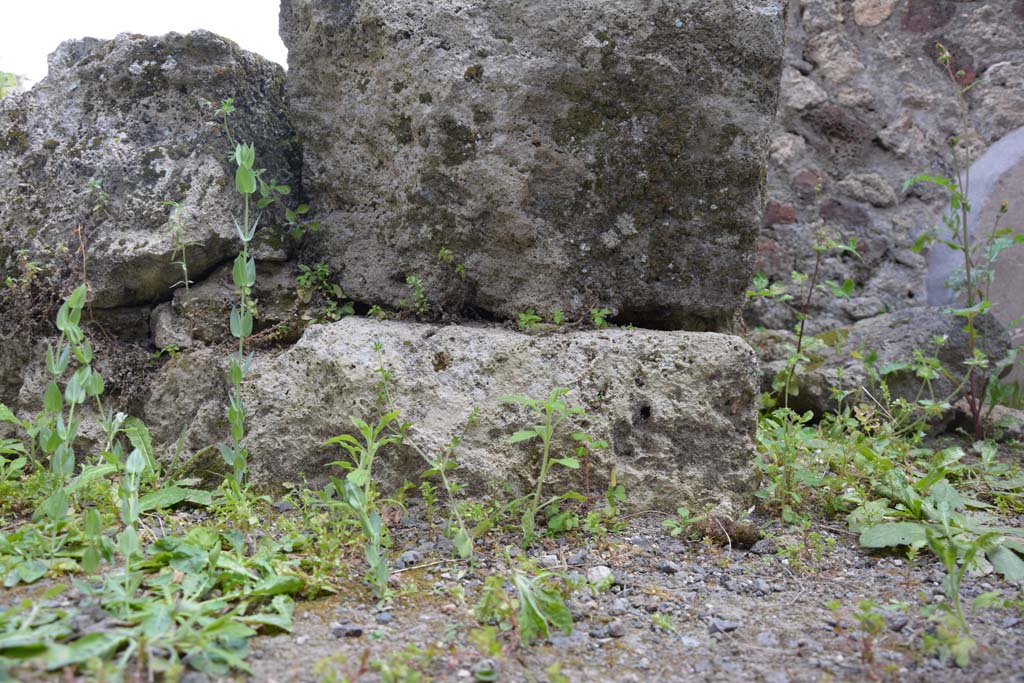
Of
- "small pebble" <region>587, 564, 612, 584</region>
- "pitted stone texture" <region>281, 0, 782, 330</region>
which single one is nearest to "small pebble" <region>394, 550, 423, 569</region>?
"small pebble" <region>587, 564, 612, 584</region>

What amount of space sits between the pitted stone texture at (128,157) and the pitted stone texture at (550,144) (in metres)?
0.28

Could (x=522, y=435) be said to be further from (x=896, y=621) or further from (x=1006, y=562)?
(x=1006, y=562)

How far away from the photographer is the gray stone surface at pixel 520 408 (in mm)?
2291

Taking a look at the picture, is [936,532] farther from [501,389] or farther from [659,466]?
[501,389]

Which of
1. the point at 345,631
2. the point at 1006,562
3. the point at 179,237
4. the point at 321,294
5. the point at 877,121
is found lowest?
the point at 345,631

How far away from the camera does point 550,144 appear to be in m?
2.50

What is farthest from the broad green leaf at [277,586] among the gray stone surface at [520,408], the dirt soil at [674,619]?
the gray stone surface at [520,408]

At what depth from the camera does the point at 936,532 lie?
6.91ft

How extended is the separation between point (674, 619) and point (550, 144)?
55.8 inches

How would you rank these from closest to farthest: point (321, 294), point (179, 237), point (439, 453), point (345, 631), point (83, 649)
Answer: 1. point (83, 649)
2. point (345, 631)
3. point (439, 453)
4. point (179, 237)
5. point (321, 294)

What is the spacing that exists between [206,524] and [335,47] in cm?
151

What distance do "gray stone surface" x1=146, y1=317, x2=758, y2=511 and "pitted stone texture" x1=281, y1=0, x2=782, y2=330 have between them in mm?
255

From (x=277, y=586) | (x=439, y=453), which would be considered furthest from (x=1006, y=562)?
(x=277, y=586)

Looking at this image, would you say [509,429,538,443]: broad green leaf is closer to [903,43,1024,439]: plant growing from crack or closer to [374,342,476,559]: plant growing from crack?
[374,342,476,559]: plant growing from crack
